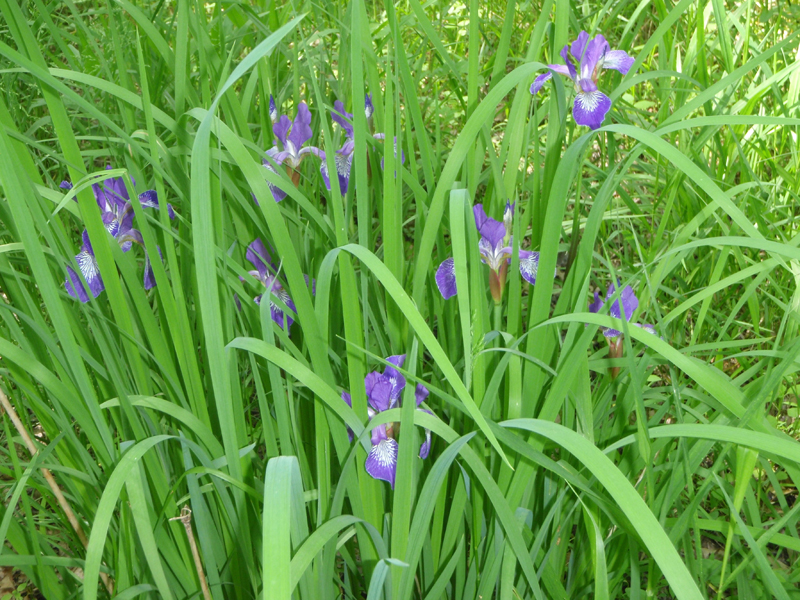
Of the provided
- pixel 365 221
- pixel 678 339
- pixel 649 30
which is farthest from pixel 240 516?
pixel 649 30

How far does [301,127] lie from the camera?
56.1 inches

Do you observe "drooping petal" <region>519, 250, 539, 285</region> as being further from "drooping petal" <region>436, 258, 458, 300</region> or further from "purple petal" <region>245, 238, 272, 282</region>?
"purple petal" <region>245, 238, 272, 282</region>

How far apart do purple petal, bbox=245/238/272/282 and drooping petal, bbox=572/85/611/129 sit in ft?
1.95

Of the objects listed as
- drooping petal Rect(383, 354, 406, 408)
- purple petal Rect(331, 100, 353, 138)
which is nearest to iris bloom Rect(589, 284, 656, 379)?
drooping petal Rect(383, 354, 406, 408)

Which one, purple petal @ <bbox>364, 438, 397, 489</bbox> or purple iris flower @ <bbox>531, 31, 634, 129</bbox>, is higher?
purple iris flower @ <bbox>531, 31, 634, 129</bbox>

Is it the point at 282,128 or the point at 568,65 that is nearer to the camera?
the point at 568,65

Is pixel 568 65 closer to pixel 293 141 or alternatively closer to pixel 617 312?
pixel 617 312

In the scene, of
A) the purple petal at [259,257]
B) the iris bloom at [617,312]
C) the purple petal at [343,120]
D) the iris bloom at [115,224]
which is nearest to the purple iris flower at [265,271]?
the purple petal at [259,257]

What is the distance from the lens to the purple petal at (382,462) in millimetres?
927

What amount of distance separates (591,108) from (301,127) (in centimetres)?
61

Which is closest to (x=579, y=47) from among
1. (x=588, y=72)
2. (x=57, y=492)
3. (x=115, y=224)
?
(x=588, y=72)

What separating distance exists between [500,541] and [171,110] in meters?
1.72

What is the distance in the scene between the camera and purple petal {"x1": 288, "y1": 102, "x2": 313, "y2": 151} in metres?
1.42

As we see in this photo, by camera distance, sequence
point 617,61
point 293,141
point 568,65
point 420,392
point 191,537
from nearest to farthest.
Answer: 1. point 191,537
2. point 420,392
3. point 568,65
4. point 617,61
5. point 293,141
